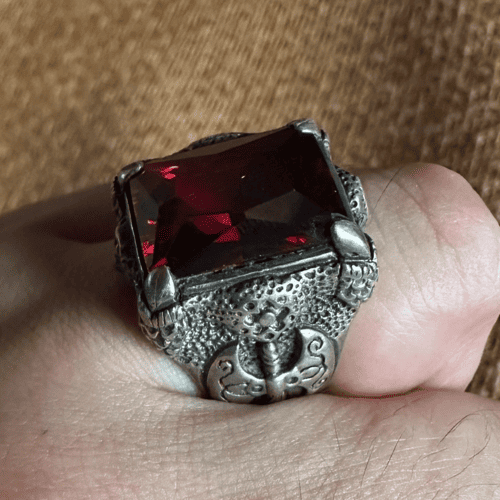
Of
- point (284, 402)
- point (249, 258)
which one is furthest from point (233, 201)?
point (284, 402)

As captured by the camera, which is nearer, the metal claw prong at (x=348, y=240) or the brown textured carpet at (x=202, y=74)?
the metal claw prong at (x=348, y=240)

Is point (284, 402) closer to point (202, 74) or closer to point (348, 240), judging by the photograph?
point (348, 240)

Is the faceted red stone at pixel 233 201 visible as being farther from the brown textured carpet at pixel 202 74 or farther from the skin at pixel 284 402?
the brown textured carpet at pixel 202 74

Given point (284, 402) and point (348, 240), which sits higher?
point (348, 240)

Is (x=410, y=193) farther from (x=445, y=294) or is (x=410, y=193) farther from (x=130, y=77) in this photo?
(x=130, y=77)

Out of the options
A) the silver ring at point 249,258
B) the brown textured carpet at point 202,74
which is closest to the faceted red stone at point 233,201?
the silver ring at point 249,258

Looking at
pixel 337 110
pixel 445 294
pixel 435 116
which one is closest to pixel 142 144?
pixel 337 110
